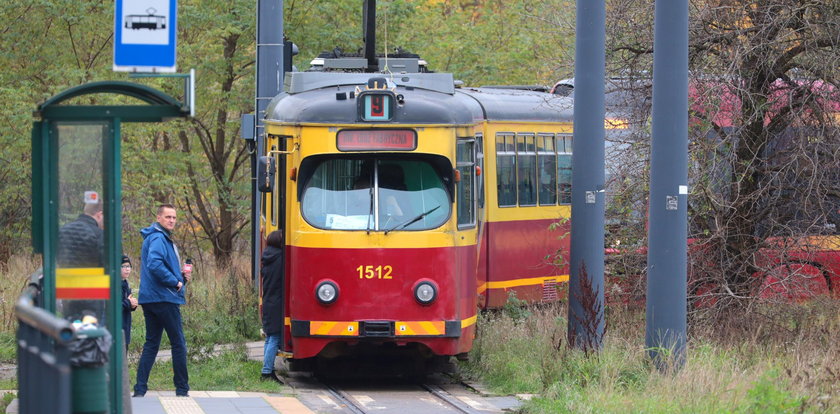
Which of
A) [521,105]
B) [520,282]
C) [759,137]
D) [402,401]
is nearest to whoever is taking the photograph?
[402,401]

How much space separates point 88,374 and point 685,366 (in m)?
5.85

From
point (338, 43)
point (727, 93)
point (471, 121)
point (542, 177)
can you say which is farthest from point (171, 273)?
point (338, 43)

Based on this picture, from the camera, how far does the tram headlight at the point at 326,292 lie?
12406 millimetres

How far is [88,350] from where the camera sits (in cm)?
642

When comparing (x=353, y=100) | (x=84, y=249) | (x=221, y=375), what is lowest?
(x=221, y=375)

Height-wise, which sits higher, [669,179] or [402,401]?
[669,179]

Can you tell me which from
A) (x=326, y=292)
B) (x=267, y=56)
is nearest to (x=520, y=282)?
(x=267, y=56)

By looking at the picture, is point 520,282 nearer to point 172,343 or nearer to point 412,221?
point 412,221

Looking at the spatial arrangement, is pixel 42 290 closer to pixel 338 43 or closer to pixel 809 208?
pixel 809 208

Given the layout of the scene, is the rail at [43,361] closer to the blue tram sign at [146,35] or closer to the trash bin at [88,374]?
the trash bin at [88,374]

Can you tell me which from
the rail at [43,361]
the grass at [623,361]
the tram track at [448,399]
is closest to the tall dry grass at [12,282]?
the grass at [623,361]

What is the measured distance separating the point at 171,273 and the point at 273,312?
5.63 feet

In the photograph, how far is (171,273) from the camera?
1147 cm

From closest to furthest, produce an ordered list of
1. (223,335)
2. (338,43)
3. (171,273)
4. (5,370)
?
(171,273), (5,370), (223,335), (338,43)
